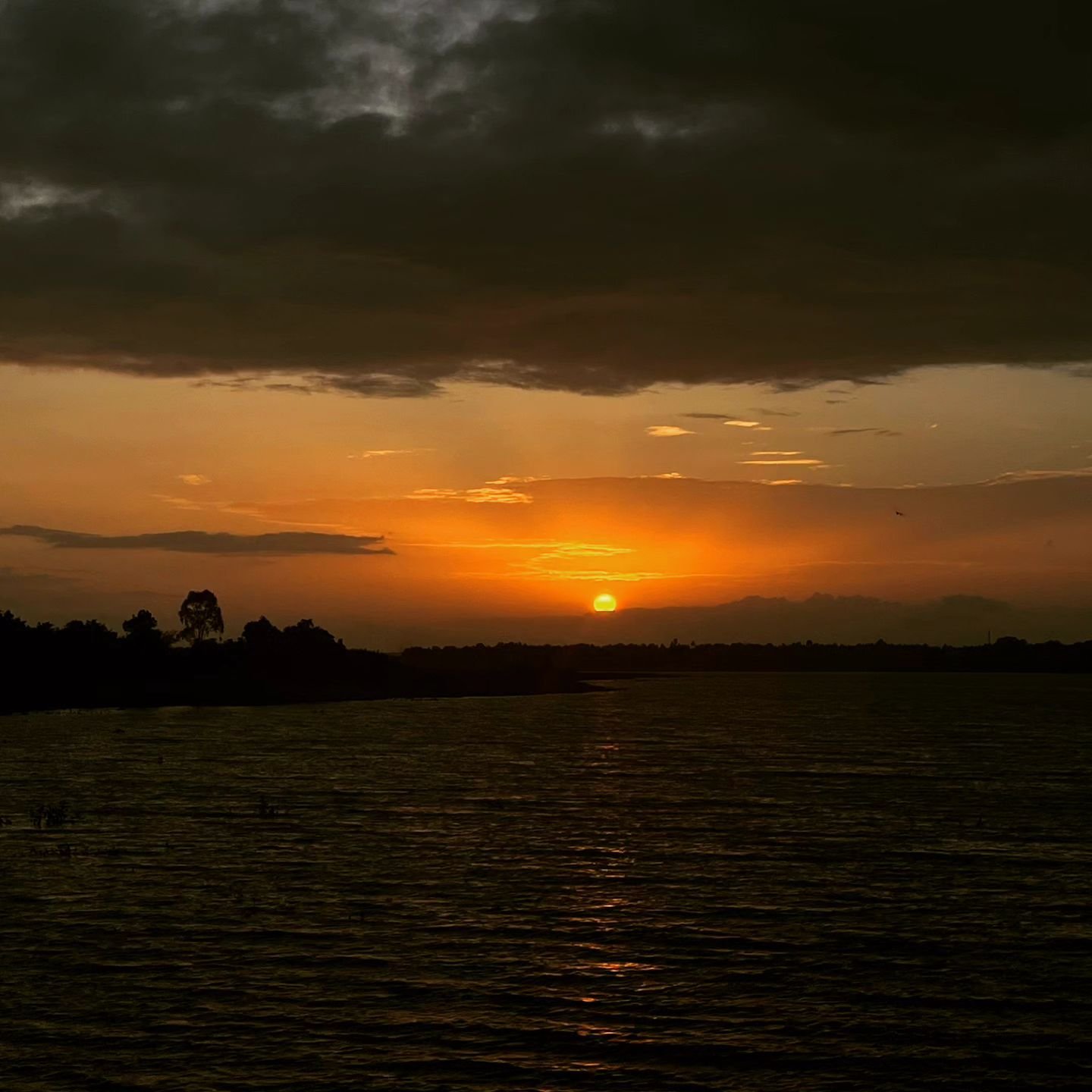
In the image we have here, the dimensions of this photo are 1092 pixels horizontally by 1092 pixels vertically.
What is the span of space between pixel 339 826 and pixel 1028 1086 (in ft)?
142

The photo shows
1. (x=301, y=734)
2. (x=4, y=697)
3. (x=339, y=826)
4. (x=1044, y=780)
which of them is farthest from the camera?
(x=4, y=697)

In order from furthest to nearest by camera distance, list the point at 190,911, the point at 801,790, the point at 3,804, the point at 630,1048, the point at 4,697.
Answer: the point at 4,697 < the point at 801,790 < the point at 3,804 < the point at 190,911 < the point at 630,1048

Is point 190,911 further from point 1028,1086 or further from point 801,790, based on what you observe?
point 801,790

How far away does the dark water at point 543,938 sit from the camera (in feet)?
94.6

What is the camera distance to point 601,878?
50.3 metres

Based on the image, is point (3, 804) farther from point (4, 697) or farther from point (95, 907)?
point (4, 697)

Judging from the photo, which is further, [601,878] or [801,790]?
[801,790]

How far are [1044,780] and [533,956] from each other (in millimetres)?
69397

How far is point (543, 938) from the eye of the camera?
39875 millimetres

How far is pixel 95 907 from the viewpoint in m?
43.6

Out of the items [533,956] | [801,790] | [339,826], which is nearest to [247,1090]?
[533,956]

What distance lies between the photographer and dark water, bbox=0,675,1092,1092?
94.6ft

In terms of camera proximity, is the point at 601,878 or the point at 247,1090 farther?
the point at 601,878

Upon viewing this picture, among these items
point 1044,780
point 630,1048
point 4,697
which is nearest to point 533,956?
point 630,1048
